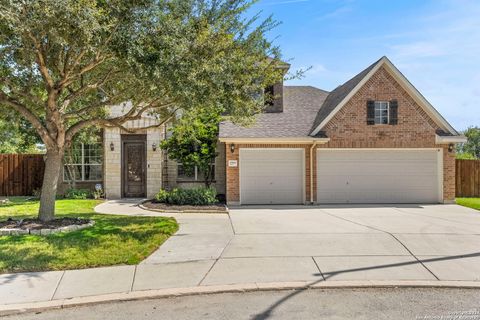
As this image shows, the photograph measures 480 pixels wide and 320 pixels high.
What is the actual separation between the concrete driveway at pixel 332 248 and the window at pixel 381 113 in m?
4.67

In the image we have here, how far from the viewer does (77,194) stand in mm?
16969

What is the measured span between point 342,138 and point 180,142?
641 centimetres

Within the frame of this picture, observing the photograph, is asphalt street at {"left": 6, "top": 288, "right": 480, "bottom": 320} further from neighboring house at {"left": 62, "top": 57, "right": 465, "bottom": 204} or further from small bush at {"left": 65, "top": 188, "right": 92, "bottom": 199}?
small bush at {"left": 65, "top": 188, "right": 92, "bottom": 199}

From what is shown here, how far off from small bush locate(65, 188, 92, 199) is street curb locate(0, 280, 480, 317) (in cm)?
1236

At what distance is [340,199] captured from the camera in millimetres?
15883

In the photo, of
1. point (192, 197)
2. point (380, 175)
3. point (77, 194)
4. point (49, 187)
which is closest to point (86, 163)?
point (77, 194)

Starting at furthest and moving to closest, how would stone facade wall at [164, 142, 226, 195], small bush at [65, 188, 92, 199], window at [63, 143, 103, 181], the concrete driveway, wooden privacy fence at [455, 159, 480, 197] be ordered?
1. wooden privacy fence at [455, 159, 480, 197]
2. window at [63, 143, 103, 181]
3. stone facade wall at [164, 142, 226, 195]
4. small bush at [65, 188, 92, 199]
5. the concrete driveway

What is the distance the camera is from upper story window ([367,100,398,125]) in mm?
15703

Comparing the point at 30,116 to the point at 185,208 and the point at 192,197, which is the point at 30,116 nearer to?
the point at 185,208

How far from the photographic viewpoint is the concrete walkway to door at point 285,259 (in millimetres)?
5910

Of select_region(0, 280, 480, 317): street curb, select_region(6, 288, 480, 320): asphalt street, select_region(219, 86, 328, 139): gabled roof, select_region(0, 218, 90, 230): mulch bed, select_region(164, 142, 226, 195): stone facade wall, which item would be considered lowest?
select_region(6, 288, 480, 320): asphalt street

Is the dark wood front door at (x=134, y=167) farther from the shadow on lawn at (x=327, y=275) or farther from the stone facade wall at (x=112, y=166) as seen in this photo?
the shadow on lawn at (x=327, y=275)

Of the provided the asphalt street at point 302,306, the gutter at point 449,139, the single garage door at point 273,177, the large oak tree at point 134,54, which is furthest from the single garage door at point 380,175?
the asphalt street at point 302,306

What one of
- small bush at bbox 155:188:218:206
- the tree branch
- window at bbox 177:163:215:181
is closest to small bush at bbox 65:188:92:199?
window at bbox 177:163:215:181
